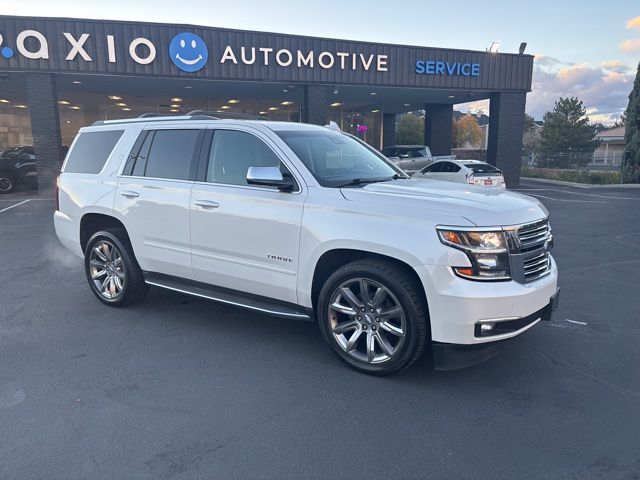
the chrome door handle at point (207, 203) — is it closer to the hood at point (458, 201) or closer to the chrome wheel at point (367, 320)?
the hood at point (458, 201)

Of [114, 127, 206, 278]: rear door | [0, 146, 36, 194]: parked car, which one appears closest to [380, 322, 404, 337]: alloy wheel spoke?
[114, 127, 206, 278]: rear door

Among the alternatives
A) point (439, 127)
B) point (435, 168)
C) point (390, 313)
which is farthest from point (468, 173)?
point (439, 127)

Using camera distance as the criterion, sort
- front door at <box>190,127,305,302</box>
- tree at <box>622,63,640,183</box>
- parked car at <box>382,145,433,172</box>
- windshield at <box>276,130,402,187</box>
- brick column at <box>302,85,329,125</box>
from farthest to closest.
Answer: tree at <box>622,63,640,183</box>, parked car at <box>382,145,433,172</box>, brick column at <box>302,85,329,125</box>, windshield at <box>276,130,402,187</box>, front door at <box>190,127,305,302</box>

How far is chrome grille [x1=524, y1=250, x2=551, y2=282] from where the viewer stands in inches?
144

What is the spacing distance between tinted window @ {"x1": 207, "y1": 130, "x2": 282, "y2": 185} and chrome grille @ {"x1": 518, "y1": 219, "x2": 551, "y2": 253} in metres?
2.05

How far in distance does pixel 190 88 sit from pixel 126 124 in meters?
16.2

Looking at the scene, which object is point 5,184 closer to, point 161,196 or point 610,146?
point 161,196

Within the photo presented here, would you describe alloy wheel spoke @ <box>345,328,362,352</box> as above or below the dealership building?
below

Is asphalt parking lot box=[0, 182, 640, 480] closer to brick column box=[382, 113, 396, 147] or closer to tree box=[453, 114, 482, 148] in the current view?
brick column box=[382, 113, 396, 147]

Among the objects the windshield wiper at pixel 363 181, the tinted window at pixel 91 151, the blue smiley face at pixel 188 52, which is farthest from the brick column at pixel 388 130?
the windshield wiper at pixel 363 181

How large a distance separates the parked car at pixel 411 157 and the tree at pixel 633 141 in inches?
449

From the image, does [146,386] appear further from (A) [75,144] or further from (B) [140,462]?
(A) [75,144]

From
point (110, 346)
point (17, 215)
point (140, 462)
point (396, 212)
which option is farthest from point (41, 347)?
point (17, 215)

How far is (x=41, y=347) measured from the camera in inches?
175
